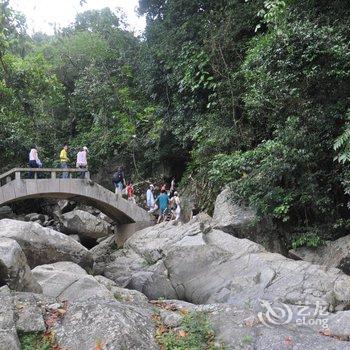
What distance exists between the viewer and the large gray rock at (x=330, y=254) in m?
11.5

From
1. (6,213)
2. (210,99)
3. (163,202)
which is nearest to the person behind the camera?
(163,202)

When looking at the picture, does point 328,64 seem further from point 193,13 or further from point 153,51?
point 153,51

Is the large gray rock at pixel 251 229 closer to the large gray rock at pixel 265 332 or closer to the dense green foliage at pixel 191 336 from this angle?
the large gray rock at pixel 265 332

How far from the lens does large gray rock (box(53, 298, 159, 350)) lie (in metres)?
5.36

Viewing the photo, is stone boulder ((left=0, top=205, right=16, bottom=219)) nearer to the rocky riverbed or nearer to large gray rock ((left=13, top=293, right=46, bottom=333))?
the rocky riverbed

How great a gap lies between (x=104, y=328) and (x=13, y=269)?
2.75 meters

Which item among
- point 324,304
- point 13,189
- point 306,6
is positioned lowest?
point 324,304

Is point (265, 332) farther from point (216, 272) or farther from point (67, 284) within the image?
point (216, 272)

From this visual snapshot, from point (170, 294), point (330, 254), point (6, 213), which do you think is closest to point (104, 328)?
point (170, 294)

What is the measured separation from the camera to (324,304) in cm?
926

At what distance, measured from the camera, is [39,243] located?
12.0m

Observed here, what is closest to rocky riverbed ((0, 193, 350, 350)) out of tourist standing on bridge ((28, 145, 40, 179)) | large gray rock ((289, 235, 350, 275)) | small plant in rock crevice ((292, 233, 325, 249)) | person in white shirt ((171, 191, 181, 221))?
person in white shirt ((171, 191, 181, 221))

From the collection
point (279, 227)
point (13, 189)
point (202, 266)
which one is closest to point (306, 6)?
point (279, 227)

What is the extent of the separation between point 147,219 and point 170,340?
Result: 14.1 metres
